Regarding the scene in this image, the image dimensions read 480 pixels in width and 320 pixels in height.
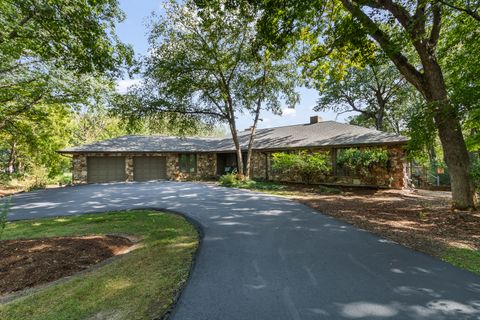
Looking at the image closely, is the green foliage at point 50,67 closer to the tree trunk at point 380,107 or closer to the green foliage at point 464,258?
the green foliage at point 464,258

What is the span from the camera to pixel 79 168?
17.7m

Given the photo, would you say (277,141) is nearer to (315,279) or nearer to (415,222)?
(415,222)

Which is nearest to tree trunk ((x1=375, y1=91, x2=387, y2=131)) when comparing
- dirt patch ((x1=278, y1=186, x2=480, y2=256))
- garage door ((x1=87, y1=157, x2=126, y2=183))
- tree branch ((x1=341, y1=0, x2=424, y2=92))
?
dirt patch ((x1=278, y1=186, x2=480, y2=256))

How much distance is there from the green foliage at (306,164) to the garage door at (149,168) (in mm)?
9786

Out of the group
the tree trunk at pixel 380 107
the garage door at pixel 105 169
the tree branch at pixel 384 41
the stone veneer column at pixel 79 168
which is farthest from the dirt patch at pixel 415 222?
the tree trunk at pixel 380 107

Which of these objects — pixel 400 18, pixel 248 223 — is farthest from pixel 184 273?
pixel 400 18

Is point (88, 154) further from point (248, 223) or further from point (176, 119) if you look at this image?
point (248, 223)

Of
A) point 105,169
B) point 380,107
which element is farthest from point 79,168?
point 380,107

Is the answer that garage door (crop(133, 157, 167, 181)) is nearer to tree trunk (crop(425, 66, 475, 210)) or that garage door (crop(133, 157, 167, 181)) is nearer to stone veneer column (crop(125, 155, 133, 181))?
stone veneer column (crop(125, 155, 133, 181))

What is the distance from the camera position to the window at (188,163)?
20.9 metres

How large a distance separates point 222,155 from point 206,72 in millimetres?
8420

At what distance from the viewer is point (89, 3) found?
7348 millimetres

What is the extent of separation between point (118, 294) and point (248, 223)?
3676mm

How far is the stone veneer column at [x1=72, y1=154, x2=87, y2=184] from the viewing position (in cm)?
1756
